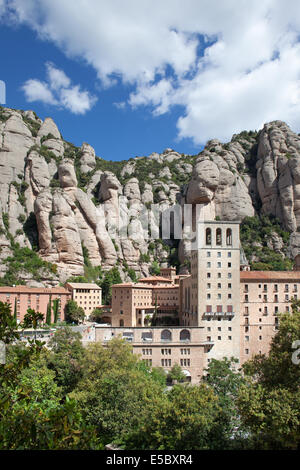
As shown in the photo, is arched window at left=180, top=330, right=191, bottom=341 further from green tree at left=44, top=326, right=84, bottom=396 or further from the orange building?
green tree at left=44, top=326, right=84, bottom=396

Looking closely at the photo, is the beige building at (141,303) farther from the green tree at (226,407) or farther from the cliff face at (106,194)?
the green tree at (226,407)

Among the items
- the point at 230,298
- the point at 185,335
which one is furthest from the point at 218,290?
the point at 185,335

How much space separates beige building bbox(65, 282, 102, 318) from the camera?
73.1 m

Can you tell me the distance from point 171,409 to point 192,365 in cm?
2834

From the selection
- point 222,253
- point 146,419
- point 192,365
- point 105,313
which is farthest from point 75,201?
point 146,419

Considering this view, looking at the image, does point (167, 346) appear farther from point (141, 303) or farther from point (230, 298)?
point (141, 303)

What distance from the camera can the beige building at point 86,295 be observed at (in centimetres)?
7312

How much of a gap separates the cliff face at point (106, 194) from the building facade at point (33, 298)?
33.7 ft

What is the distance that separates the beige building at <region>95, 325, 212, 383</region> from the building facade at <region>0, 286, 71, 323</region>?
21871 mm

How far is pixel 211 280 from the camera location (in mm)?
53375

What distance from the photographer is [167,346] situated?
48.2m

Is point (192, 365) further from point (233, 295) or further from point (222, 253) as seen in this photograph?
point (222, 253)

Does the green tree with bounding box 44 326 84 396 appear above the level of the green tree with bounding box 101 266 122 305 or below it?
below

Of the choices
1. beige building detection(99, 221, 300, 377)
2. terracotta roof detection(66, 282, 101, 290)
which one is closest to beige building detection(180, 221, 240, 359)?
beige building detection(99, 221, 300, 377)
